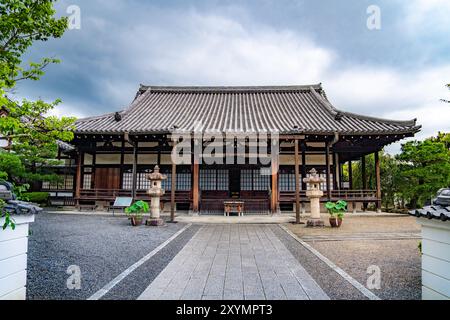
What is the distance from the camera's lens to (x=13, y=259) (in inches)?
117

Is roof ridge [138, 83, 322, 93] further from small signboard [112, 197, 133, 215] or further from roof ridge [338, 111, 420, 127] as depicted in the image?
small signboard [112, 197, 133, 215]

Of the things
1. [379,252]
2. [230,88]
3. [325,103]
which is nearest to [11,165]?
[230,88]

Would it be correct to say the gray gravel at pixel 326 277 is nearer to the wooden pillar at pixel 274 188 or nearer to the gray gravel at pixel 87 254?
the gray gravel at pixel 87 254

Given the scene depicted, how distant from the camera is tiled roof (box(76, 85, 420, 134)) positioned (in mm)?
14273

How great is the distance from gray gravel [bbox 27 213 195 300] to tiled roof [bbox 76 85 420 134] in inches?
248

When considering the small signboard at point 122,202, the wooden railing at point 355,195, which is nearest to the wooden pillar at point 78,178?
the small signboard at point 122,202

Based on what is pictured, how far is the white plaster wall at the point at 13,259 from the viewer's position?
2.85 m

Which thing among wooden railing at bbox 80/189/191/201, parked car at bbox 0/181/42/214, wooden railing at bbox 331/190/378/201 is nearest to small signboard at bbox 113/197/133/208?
wooden railing at bbox 80/189/191/201

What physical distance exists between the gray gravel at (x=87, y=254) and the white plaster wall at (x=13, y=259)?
22.2 inches

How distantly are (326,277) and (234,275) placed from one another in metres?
1.58

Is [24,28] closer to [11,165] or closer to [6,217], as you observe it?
[6,217]

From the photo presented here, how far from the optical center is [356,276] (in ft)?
14.6
